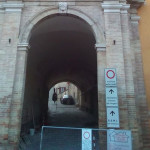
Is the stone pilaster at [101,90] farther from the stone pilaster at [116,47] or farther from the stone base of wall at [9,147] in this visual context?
the stone base of wall at [9,147]

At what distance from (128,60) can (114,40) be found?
98 cm

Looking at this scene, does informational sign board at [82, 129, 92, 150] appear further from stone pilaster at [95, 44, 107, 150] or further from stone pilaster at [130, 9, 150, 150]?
stone pilaster at [130, 9, 150, 150]

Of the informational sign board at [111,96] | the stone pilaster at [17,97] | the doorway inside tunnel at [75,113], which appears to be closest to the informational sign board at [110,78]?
the informational sign board at [111,96]

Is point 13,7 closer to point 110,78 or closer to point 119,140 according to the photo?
point 110,78

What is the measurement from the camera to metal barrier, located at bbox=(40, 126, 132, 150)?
4473 millimetres

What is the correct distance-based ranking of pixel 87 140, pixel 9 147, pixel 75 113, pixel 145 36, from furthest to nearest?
1. pixel 75 113
2. pixel 145 36
3. pixel 9 147
4. pixel 87 140

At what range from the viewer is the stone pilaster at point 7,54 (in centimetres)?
578

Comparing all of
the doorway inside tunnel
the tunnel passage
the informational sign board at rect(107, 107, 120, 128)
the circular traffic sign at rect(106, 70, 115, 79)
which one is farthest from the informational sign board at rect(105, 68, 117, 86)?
the doorway inside tunnel

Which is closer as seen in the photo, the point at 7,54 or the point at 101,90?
the point at 101,90

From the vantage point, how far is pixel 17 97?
602 centimetres

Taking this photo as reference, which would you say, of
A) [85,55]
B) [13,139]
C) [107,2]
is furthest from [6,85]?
[85,55]

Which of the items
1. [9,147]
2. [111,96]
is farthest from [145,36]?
[9,147]

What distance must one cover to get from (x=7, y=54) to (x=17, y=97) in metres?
1.76

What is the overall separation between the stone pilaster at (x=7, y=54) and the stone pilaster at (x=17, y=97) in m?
0.14
